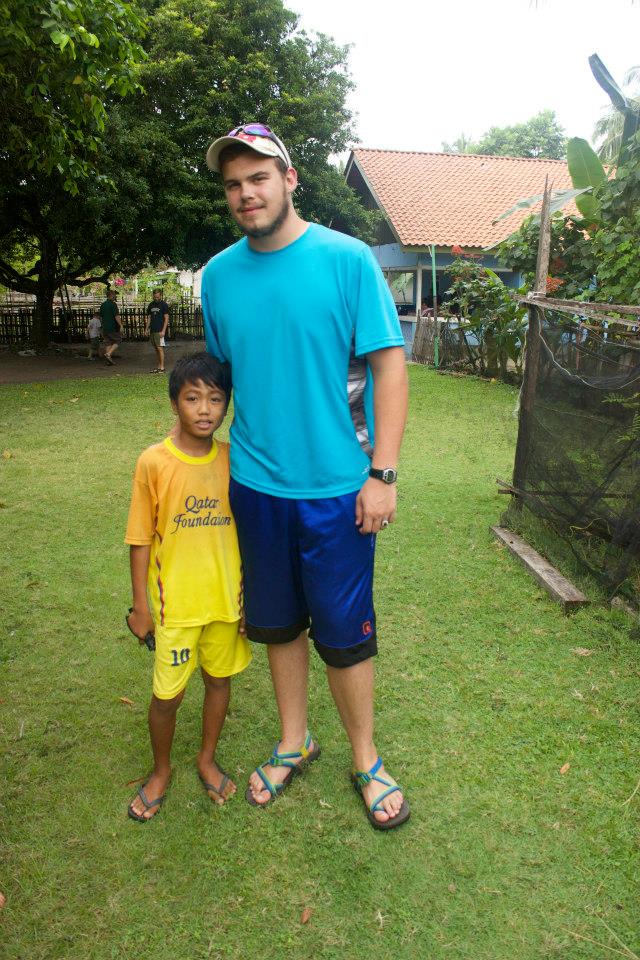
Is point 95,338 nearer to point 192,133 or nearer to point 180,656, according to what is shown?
point 192,133

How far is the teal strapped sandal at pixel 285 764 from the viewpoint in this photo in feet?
8.27

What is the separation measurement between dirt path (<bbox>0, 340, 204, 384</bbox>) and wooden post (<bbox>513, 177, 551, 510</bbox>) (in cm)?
1106

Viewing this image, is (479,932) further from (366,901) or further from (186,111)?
(186,111)

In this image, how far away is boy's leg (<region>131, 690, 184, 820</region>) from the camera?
2.37 meters

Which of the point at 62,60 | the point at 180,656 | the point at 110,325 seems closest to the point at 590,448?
the point at 180,656

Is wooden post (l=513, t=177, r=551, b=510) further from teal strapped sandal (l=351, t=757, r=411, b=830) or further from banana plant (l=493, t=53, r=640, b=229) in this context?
teal strapped sandal (l=351, t=757, r=411, b=830)

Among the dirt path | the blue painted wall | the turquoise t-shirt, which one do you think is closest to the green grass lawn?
the turquoise t-shirt

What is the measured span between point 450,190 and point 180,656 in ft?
69.7

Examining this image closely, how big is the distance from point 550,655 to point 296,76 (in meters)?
16.0

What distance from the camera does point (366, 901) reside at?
6.91ft

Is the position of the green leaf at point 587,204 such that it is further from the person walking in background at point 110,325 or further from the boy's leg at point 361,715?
the person walking in background at point 110,325

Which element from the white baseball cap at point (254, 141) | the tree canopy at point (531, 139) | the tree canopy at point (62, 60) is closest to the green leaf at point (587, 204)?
the tree canopy at point (62, 60)

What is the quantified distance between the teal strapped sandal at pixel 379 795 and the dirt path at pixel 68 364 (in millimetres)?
12784

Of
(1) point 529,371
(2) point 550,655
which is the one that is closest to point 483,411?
(1) point 529,371
